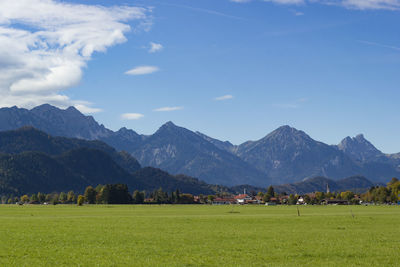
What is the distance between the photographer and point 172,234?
51094mm

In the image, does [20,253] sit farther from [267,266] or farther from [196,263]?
[267,266]

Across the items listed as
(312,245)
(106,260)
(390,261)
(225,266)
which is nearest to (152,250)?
(106,260)

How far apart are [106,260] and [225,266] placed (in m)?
A: 7.70

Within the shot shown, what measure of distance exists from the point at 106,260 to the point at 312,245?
56.4 ft

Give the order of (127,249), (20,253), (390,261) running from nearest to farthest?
(390,261), (20,253), (127,249)

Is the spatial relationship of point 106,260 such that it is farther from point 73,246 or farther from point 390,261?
point 390,261

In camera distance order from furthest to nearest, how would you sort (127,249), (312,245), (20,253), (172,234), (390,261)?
(172,234) → (312,245) → (127,249) → (20,253) → (390,261)

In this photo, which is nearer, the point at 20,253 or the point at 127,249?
the point at 20,253

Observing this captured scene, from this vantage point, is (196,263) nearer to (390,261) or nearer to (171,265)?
(171,265)

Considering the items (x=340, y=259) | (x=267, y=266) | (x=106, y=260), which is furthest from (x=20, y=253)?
(x=340, y=259)

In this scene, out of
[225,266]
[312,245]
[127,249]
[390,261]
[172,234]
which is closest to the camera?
[225,266]

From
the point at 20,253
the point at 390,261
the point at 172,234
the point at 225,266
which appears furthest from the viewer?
the point at 172,234

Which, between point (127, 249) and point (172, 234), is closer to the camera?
point (127, 249)

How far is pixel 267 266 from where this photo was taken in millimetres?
30359
